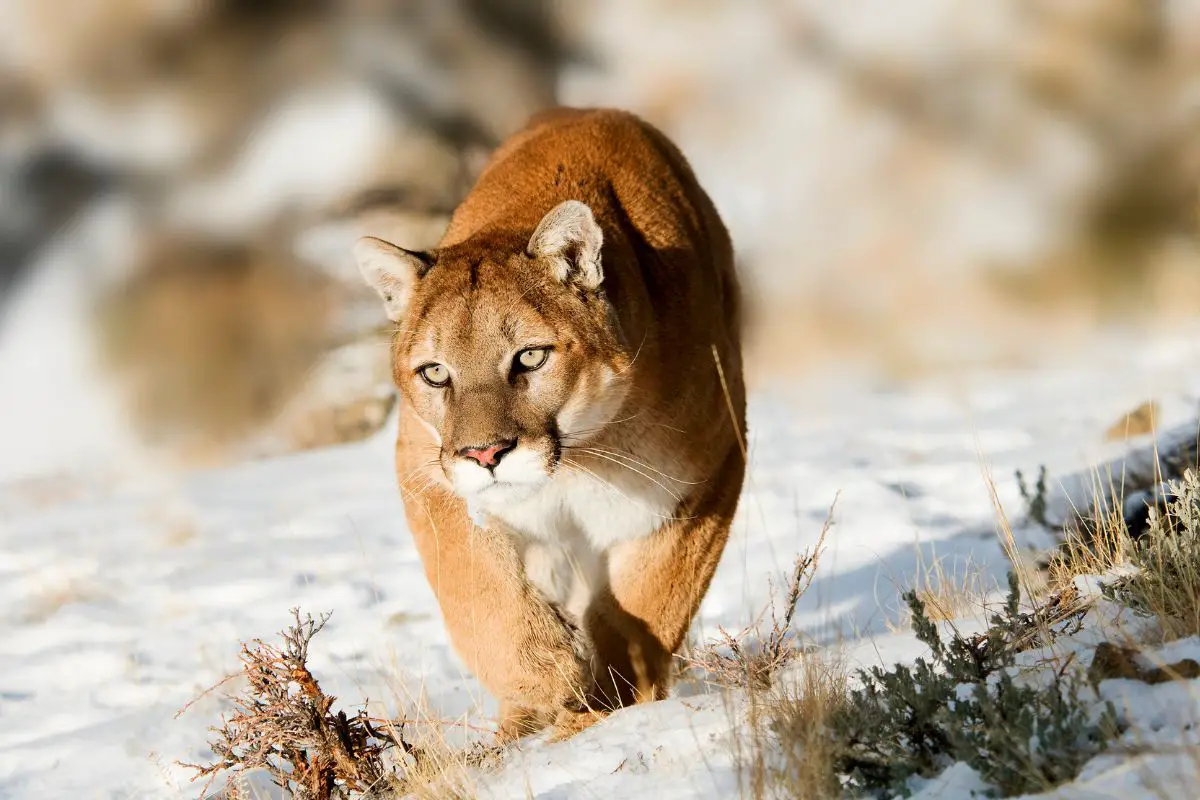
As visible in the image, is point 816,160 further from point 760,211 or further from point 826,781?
point 826,781

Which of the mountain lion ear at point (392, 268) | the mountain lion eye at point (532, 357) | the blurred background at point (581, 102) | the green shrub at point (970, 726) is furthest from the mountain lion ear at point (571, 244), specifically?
the blurred background at point (581, 102)

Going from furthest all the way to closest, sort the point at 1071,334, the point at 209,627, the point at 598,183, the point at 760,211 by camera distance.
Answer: the point at 760,211
the point at 1071,334
the point at 209,627
the point at 598,183

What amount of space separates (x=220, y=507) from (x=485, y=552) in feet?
20.6

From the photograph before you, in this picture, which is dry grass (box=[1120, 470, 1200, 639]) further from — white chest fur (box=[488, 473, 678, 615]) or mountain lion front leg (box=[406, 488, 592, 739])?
mountain lion front leg (box=[406, 488, 592, 739])

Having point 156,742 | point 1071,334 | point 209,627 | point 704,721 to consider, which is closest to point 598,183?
point 704,721

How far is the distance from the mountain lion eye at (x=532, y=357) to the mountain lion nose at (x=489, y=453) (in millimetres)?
391

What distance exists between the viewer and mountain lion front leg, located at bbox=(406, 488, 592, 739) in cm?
468

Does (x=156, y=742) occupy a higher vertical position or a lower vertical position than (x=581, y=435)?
lower

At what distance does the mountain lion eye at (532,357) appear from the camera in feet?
14.1

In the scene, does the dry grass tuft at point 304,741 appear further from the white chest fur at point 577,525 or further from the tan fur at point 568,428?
the white chest fur at point 577,525

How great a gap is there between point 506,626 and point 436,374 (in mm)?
1109

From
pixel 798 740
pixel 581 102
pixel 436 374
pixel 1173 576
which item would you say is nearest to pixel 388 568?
pixel 436 374

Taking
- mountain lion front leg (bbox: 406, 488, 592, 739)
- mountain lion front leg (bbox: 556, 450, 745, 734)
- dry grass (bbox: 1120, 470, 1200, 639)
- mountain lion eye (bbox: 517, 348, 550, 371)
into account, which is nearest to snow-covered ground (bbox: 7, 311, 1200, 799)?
mountain lion front leg (bbox: 406, 488, 592, 739)

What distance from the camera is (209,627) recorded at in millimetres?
7586
